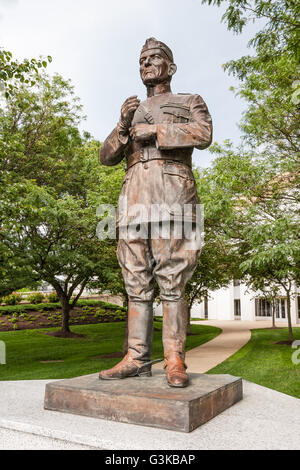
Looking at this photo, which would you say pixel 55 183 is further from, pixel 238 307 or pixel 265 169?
pixel 238 307

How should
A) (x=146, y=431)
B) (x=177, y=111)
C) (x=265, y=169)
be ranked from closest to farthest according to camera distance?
(x=146, y=431)
(x=177, y=111)
(x=265, y=169)

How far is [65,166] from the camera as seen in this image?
13906mm

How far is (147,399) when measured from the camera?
109 inches

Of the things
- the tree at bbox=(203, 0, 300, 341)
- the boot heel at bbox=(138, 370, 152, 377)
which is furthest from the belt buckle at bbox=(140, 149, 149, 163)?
the tree at bbox=(203, 0, 300, 341)

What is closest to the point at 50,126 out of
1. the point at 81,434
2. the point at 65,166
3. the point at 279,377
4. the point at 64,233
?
the point at 65,166

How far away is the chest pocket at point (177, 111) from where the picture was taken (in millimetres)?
3750

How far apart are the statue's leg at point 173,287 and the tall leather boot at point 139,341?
0.22 meters

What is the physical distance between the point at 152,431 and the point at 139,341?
99cm

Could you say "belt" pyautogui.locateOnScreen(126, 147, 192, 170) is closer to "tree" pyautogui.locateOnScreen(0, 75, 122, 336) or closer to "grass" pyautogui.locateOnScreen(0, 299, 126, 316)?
"tree" pyautogui.locateOnScreen(0, 75, 122, 336)

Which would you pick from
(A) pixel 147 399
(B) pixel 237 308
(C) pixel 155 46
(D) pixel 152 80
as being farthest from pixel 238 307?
(A) pixel 147 399

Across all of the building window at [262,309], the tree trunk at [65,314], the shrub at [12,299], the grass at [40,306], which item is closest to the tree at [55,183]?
the tree trunk at [65,314]

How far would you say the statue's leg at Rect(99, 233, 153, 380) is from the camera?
3.55 metres
